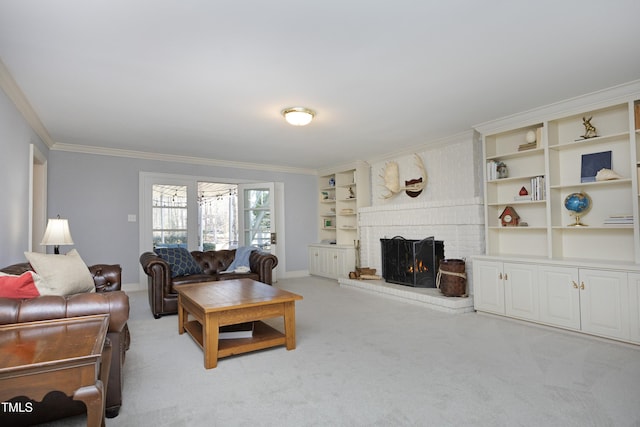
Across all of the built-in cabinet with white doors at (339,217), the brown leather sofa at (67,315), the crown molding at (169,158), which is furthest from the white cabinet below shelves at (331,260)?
the brown leather sofa at (67,315)

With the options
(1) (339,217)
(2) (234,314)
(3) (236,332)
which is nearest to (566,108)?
(2) (234,314)

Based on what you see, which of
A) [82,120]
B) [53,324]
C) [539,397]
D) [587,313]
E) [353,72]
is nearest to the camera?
[53,324]

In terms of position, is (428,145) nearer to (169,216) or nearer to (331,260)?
(331,260)

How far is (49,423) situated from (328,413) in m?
1.50

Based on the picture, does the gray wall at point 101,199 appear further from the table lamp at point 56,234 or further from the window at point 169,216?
the table lamp at point 56,234

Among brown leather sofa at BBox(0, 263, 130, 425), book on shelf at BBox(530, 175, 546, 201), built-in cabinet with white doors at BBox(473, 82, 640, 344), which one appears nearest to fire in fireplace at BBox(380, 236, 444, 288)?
built-in cabinet with white doors at BBox(473, 82, 640, 344)

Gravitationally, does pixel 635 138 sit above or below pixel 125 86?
below

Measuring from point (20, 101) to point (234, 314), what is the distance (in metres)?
2.83

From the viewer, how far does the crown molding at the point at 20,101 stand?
9.52 ft

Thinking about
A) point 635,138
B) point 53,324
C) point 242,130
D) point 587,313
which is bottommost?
point 587,313

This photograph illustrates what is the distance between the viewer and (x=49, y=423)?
197cm

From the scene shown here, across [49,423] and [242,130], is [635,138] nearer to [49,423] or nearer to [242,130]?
[242,130]

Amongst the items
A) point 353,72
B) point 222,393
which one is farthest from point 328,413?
point 353,72

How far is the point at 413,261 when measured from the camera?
18.0 ft
